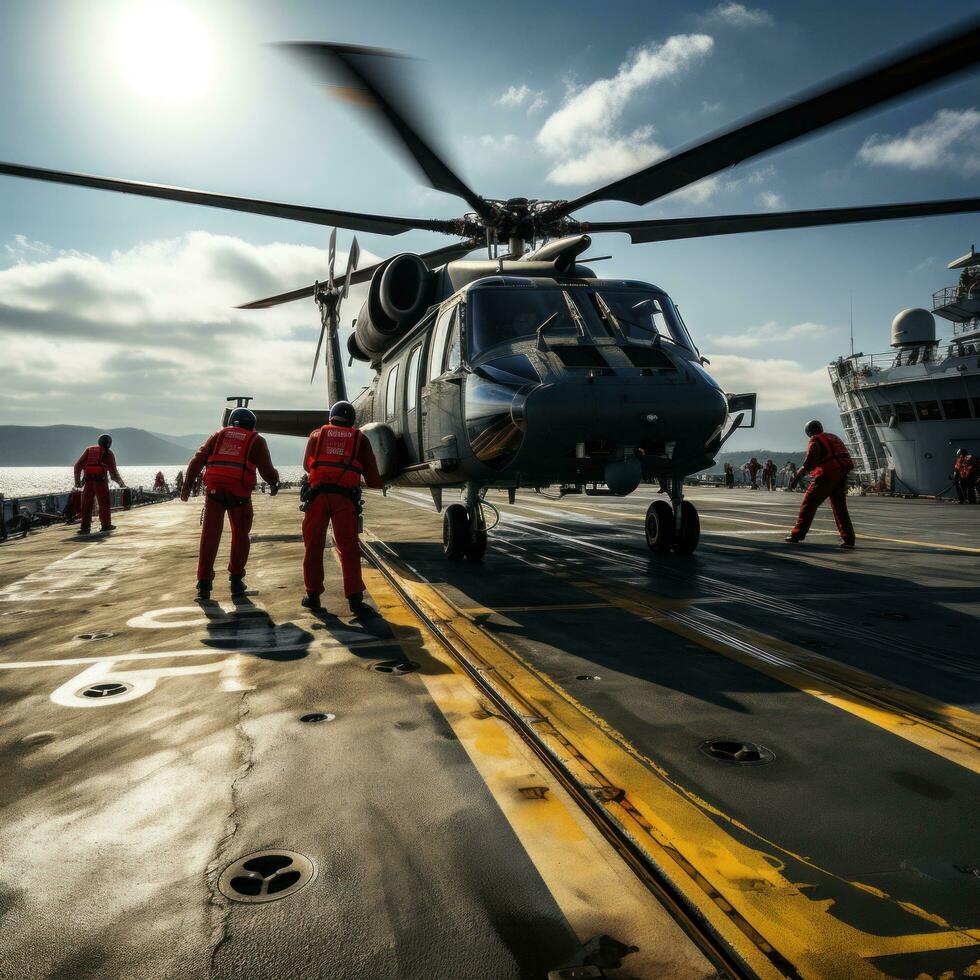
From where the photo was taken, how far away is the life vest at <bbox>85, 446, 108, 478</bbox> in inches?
532

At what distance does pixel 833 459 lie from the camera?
987cm

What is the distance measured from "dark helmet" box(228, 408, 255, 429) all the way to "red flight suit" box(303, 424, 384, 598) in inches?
46.4

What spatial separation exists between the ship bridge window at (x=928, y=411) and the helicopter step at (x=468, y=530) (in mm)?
36945

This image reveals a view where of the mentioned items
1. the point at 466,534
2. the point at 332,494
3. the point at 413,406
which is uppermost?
the point at 413,406

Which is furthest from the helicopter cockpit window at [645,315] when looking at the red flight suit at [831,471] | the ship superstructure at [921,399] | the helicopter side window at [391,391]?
the ship superstructure at [921,399]

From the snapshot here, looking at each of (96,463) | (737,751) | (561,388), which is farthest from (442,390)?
(96,463)

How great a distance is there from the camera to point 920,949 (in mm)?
1626

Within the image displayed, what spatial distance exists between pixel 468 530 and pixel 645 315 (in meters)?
3.34

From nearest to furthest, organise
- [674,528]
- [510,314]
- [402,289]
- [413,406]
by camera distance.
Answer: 1. [510,314]
2. [674,528]
3. [413,406]
4. [402,289]

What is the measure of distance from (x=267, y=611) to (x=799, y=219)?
7.80 meters

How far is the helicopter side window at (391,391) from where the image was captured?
10622 millimetres

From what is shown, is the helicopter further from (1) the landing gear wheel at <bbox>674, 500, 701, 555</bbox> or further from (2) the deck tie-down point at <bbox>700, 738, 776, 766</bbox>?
(2) the deck tie-down point at <bbox>700, 738, 776, 766</bbox>

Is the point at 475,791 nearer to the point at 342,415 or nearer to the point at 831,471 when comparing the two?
the point at 342,415

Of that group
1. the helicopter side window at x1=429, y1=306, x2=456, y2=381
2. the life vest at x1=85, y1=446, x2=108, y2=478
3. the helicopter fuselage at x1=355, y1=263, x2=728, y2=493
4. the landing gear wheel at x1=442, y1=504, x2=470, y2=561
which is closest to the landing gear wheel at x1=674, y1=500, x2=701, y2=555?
the helicopter fuselage at x1=355, y1=263, x2=728, y2=493
